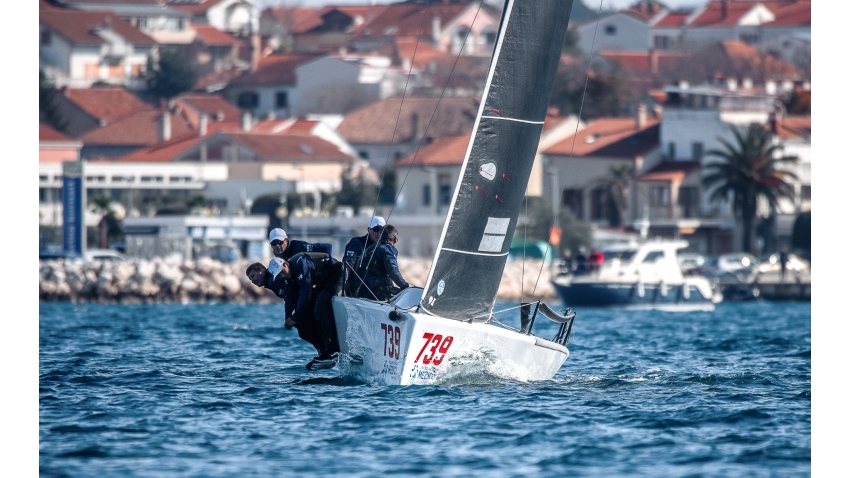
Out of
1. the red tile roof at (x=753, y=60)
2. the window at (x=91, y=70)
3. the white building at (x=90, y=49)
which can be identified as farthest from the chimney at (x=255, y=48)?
the red tile roof at (x=753, y=60)

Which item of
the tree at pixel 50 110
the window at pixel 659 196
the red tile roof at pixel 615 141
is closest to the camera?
the window at pixel 659 196

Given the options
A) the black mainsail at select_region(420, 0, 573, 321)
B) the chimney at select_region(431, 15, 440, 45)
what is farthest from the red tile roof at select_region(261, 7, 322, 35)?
the black mainsail at select_region(420, 0, 573, 321)

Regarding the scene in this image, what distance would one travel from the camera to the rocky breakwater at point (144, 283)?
38656mm

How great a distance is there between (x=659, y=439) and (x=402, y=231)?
44.6 m

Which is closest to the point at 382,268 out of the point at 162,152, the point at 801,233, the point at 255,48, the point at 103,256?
the point at 103,256

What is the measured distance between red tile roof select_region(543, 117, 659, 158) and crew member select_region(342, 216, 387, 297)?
4665cm

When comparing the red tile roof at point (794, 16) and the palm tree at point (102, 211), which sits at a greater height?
the red tile roof at point (794, 16)

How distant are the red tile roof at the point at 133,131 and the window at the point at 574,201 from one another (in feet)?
81.6

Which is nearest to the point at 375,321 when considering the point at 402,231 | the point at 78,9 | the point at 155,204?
the point at 402,231

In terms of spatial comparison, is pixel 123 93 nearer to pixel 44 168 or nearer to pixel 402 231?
pixel 44 168

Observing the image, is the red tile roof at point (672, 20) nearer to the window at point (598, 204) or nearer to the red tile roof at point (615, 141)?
the red tile roof at point (615, 141)

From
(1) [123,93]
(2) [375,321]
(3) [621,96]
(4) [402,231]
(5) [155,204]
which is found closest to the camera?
(2) [375,321]

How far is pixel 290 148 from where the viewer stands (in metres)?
66.6

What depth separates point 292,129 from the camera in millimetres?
75062
